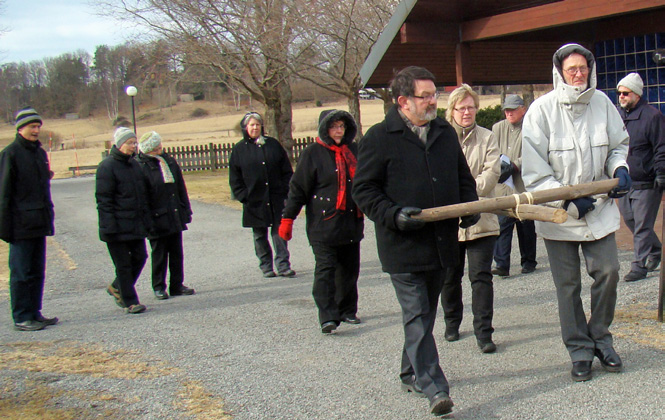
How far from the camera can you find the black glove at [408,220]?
3.94 m

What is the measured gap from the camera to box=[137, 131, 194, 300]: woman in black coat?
7.73 m

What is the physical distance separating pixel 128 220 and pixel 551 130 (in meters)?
4.37

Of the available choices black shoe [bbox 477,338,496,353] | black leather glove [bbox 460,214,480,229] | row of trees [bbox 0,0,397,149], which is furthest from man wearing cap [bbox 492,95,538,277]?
row of trees [bbox 0,0,397,149]

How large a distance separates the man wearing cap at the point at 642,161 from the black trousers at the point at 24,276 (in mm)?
5550

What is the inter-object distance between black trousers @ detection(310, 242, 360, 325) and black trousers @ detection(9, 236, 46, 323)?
263 cm

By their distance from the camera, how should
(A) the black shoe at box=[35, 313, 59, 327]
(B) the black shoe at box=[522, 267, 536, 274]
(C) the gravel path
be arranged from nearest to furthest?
(C) the gravel path < (A) the black shoe at box=[35, 313, 59, 327] < (B) the black shoe at box=[522, 267, 536, 274]

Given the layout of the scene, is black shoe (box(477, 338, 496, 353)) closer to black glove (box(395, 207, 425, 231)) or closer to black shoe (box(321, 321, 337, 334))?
black shoe (box(321, 321, 337, 334))

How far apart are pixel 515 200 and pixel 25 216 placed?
449 cm

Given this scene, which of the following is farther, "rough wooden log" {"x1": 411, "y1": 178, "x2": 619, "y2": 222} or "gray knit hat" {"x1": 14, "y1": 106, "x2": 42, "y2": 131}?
"gray knit hat" {"x1": 14, "y1": 106, "x2": 42, "y2": 131}

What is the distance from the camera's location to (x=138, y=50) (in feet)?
59.8

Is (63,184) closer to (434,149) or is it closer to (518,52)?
(518,52)

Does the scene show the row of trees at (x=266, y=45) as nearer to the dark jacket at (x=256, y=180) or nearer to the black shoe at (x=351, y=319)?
the dark jacket at (x=256, y=180)

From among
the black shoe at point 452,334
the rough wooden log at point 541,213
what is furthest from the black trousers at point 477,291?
the rough wooden log at point 541,213

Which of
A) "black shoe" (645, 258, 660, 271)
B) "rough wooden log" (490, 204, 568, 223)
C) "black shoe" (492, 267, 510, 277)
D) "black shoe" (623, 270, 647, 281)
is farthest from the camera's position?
"black shoe" (492, 267, 510, 277)
